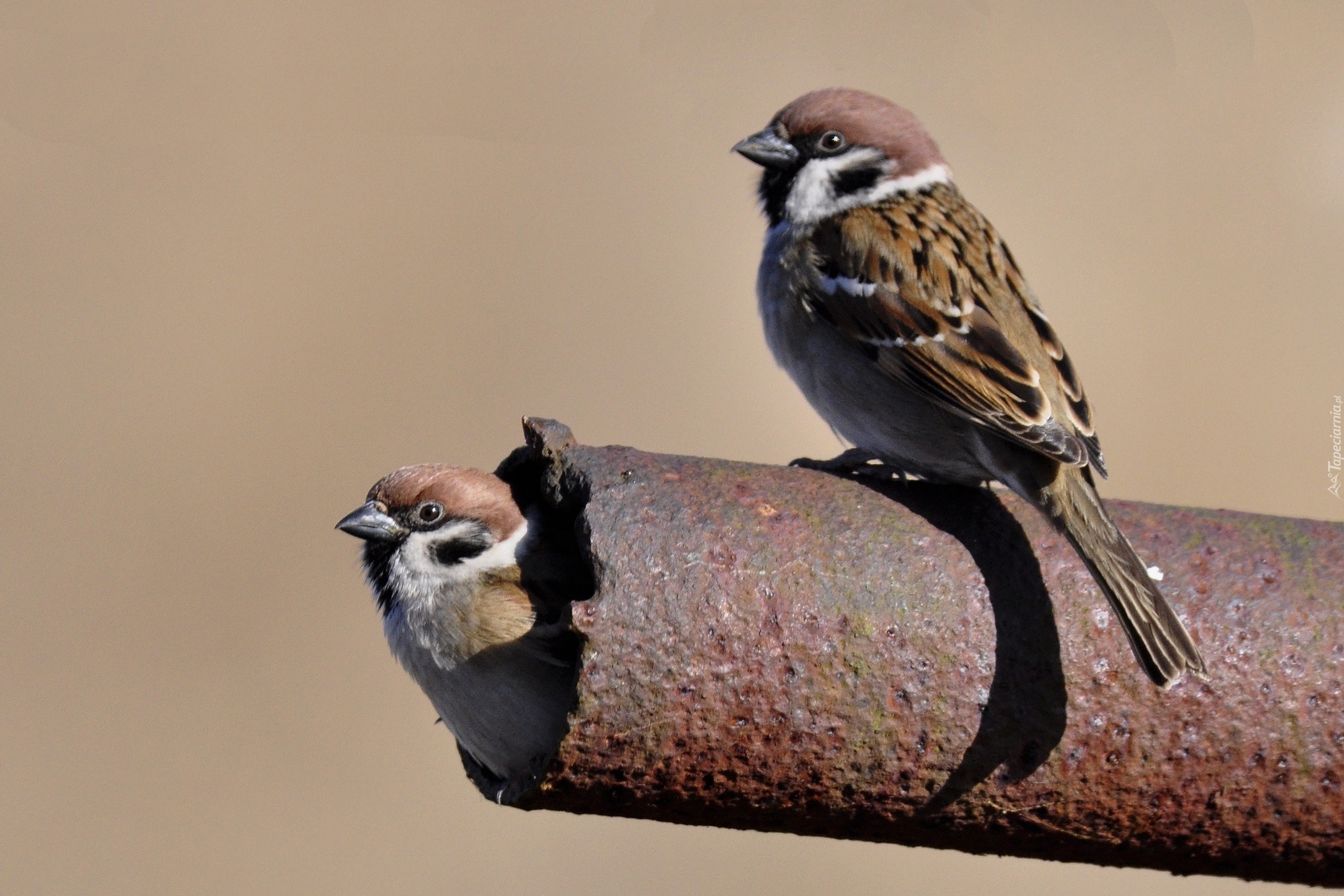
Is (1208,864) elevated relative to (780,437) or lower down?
elevated

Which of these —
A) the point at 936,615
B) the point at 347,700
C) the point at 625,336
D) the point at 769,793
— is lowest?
the point at 347,700

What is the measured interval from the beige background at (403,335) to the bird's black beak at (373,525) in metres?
2.88

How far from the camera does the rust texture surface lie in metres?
1.46

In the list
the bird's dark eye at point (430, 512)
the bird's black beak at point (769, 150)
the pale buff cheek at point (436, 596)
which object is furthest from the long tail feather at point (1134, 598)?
the bird's black beak at point (769, 150)

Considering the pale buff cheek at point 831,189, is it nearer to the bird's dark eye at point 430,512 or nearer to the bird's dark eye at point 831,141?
the bird's dark eye at point 831,141

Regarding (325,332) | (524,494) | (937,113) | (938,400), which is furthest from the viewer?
(937,113)

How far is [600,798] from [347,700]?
12.8ft

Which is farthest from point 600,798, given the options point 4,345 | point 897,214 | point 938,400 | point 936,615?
point 4,345

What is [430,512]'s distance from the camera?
2143mm

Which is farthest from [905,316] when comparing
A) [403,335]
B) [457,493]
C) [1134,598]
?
[403,335]

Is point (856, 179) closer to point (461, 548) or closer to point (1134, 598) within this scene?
point (461, 548)

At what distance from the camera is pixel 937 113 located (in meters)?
6.91

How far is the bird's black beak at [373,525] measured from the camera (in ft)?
7.18

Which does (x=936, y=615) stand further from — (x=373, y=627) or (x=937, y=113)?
(x=937, y=113)
